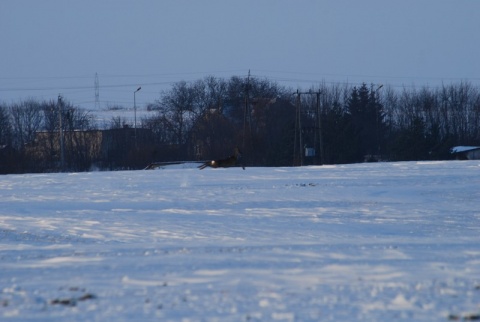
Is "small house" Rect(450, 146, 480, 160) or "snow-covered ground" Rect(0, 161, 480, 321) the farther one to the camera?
"small house" Rect(450, 146, 480, 160)

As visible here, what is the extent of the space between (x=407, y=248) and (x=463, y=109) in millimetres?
86870

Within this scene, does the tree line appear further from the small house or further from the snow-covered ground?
the snow-covered ground

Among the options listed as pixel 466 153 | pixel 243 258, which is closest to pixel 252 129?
pixel 466 153

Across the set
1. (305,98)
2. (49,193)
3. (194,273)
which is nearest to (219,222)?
(194,273)

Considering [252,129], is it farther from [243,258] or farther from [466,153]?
[243,258]

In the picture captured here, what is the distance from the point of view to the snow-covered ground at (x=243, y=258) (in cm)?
828

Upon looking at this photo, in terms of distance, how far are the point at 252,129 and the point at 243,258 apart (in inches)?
2643

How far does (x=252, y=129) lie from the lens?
78625mm

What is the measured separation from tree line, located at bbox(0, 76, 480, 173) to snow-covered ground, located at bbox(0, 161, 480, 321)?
140ft

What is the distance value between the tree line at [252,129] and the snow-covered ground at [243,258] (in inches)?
1682

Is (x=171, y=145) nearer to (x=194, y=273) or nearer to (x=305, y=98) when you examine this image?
(x=305, y=98)

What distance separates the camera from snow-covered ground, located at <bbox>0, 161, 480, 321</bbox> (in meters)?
8.28

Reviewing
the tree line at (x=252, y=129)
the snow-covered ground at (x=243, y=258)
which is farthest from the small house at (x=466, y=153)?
the snow-covered ground at (x=243, y=258)

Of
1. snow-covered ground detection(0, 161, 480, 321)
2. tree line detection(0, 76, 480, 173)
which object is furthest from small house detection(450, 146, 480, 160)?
snow-covered ground detection(0, 161, 480, 321)
